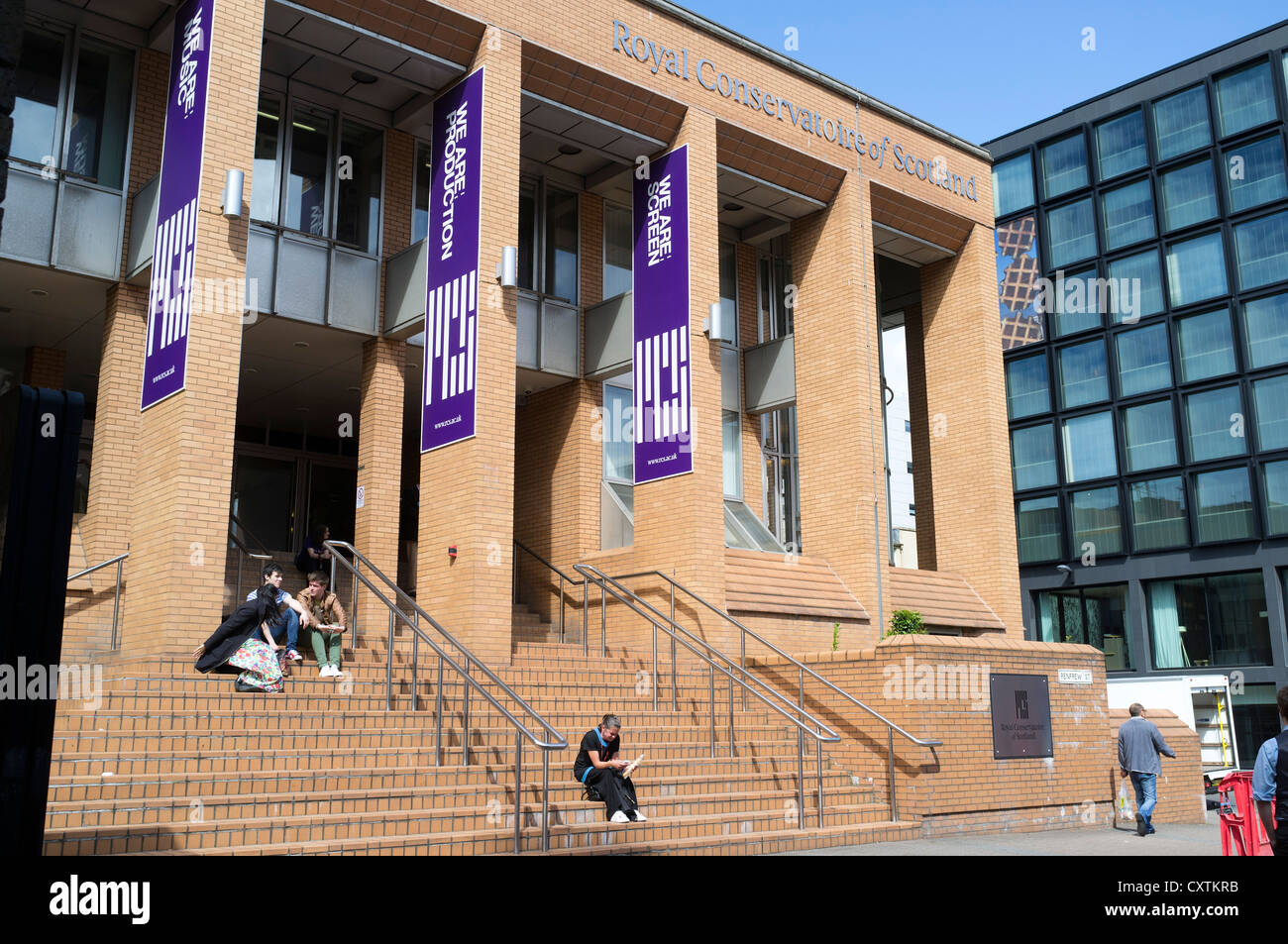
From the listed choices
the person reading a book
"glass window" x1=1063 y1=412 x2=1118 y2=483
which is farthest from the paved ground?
"glass window" x1=1063 y1=412 x2=1118 y2=483

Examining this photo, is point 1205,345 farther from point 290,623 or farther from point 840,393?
point 290,623

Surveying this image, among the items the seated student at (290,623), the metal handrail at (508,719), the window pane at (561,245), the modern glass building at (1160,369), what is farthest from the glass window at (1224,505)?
the seated student at (290,623)

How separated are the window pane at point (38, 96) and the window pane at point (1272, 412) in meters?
31.5

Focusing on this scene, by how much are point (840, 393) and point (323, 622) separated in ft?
30.8

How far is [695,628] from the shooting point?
15438 mm

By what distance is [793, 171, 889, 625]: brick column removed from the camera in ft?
59.1

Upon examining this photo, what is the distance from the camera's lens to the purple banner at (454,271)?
47.2 feet

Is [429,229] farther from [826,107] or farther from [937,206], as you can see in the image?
[937,206]

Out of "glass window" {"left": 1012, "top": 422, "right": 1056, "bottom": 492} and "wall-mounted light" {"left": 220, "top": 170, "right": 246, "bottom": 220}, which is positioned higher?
"glass window" {"left": 1012, "top": 422, "right": 1056, "bottom": 492}

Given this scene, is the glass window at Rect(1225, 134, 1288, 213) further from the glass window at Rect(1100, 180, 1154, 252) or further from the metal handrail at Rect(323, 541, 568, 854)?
the metal handrail at Rect(323, 541, 568, 854)

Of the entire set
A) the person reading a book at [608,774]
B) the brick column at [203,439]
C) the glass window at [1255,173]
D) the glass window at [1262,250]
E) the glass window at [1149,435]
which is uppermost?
the glass window at [1255,173]

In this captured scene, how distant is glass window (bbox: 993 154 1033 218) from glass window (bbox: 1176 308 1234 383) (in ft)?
24.5

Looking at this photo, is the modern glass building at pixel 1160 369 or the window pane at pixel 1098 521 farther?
the window pane at pixel 1098 521

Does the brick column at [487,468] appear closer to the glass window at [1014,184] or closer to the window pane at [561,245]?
the window pane at [561,245]
